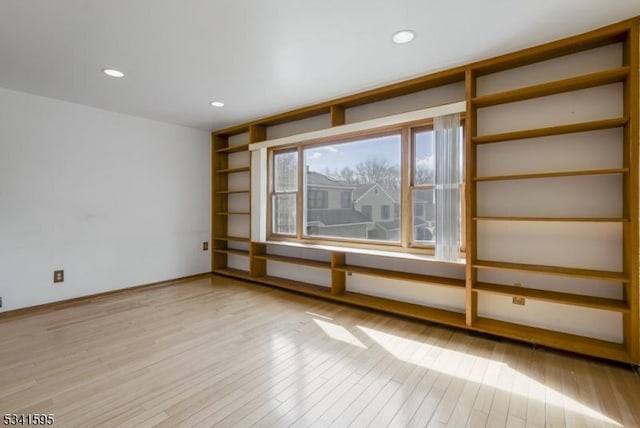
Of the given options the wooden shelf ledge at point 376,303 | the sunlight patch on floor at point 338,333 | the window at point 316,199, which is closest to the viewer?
the sunlight patch on floor at point 338,333

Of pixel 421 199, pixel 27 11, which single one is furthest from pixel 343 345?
pixel 27 11

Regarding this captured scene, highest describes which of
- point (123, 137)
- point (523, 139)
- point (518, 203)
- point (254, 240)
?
point (123, 137)

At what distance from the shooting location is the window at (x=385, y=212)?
3596 millimetres

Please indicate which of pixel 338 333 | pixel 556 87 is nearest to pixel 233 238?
pixel 338 333

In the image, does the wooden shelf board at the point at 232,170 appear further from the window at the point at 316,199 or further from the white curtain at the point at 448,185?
the white curtain at the point at 448,185

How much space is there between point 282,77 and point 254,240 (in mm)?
2417

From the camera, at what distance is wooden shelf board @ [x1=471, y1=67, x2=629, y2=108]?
2.22m

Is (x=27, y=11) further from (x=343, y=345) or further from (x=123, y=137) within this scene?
(x=343, y=345)

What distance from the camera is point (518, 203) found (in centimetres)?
274

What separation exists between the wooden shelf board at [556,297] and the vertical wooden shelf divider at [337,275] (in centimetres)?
155

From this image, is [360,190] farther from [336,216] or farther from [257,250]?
[257,250]

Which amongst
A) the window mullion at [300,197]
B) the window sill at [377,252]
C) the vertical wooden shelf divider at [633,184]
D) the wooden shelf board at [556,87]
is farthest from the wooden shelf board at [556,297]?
the window mullion at [300,197]

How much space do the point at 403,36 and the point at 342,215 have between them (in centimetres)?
221

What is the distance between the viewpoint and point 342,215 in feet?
13.3
